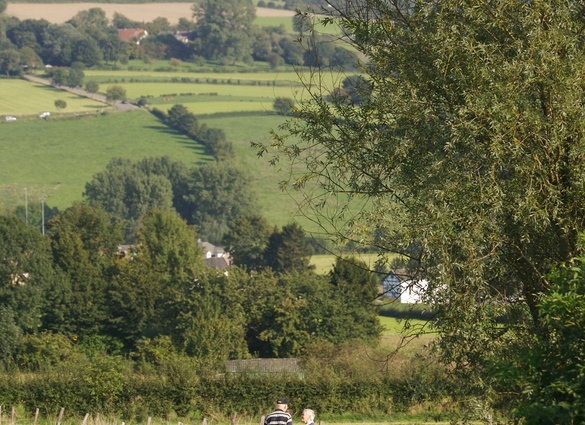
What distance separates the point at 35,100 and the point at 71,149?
84.9ft

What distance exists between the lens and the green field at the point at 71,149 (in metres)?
144

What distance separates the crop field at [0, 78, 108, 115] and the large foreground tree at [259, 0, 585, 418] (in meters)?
160

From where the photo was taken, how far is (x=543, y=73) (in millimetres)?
14312

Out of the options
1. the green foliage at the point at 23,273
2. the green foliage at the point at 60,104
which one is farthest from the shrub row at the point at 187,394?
the green foliage at the point at 60,104

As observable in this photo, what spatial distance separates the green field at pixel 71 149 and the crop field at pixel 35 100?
449cm

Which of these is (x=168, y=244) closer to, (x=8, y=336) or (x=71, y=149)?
(x=8, y=336)

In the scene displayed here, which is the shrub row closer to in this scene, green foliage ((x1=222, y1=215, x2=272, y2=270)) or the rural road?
green foliage ((x1=222, y1=215, x2=272, y2=270))

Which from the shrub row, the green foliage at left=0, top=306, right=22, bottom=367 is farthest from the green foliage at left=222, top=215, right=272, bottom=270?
the shrub row

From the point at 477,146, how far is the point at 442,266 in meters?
1.66

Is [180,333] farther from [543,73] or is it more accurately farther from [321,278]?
[543,73]

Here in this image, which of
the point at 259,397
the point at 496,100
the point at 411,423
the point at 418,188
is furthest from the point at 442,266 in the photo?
the point at 259,397

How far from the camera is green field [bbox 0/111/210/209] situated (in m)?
144

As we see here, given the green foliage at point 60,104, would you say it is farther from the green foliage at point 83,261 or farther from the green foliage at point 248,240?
the green foliage at point 83,261

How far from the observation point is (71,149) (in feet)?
516
